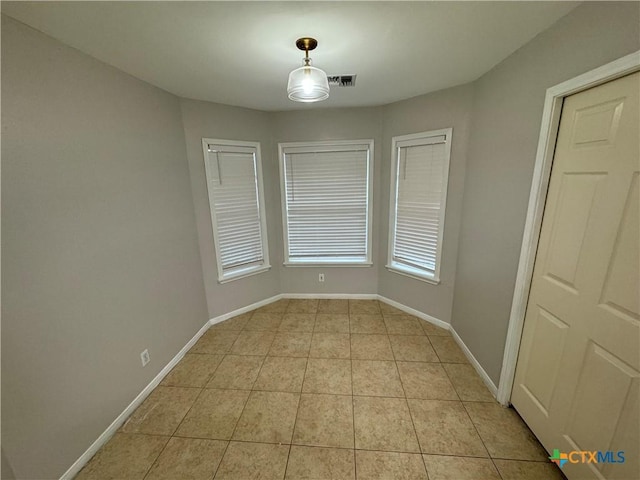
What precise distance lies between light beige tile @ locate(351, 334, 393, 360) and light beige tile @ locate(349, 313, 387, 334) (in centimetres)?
11

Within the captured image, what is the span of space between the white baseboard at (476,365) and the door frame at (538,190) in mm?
66

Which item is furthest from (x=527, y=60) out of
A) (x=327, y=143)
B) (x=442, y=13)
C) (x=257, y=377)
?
(x=257, y=377)

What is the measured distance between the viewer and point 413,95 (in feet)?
8.15

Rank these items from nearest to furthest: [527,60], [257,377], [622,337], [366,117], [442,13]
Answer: [622,337] < [442,13] < [527,60] < [257,377] < [366,117]

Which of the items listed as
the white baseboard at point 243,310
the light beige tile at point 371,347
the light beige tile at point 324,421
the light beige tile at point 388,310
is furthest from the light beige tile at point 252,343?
the light beige tile at point 388,310

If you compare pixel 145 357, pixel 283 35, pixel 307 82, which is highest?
pixel 283 35

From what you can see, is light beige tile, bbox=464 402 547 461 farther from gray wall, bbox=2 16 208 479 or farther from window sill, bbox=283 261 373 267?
gray wall, bbox=2 16 208 479

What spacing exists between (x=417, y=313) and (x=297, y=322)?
1.43 metres

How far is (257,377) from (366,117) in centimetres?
289

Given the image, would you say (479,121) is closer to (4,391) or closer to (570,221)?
(570,221)

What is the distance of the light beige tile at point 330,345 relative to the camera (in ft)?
7.89

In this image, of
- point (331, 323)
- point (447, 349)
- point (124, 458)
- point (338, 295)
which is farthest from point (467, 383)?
point (124, 458)

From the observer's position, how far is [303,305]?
132 inches

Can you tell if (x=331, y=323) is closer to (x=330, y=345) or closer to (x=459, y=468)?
(x=330, y=345)
